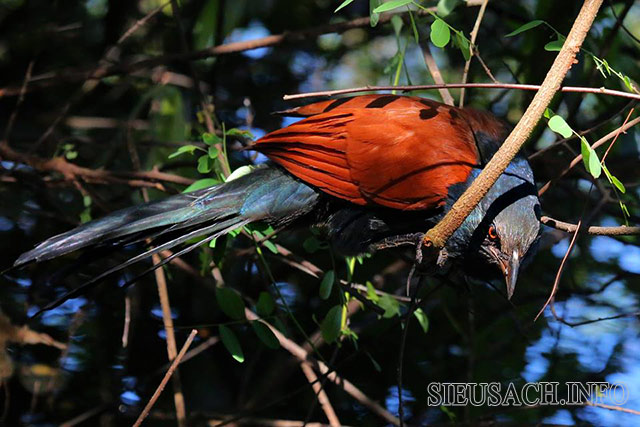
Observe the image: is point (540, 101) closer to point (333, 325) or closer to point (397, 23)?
point (333, 325)

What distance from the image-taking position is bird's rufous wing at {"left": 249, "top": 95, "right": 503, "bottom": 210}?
2.83 meters

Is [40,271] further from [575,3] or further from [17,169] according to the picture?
[575,3]

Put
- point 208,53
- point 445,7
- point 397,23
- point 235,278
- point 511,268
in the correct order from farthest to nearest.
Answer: point 235,278 < point 208,53 < point 397,23 < point 445,7 < point 511,268

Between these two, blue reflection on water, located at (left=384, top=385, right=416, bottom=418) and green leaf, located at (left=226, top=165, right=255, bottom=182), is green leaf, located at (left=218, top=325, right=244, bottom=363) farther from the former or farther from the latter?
blue reflection on water, located at (left=384, top=385, right=416, bottom=418)

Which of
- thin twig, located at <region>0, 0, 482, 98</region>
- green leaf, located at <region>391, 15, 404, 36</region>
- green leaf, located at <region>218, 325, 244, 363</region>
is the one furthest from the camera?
thin twig, located at <region>0, 0, 482, 98</region>

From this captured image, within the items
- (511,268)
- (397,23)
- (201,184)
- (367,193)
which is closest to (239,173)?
(201,184)

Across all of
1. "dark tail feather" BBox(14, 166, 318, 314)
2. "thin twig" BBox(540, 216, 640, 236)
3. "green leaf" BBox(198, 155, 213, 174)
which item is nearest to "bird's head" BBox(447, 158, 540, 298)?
"thin twig" BBox(540, 216, 640, 236)

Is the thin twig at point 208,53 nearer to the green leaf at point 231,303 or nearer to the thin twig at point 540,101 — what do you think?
the green leaf at point 231,303

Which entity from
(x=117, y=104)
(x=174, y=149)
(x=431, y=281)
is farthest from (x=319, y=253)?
(x=117, y=104)

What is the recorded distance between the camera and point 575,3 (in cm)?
336

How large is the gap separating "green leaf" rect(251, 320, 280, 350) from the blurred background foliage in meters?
0.52

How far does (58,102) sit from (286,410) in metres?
2.29

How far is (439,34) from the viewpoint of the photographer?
7.50 feet

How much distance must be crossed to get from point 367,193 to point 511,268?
2.16ft
